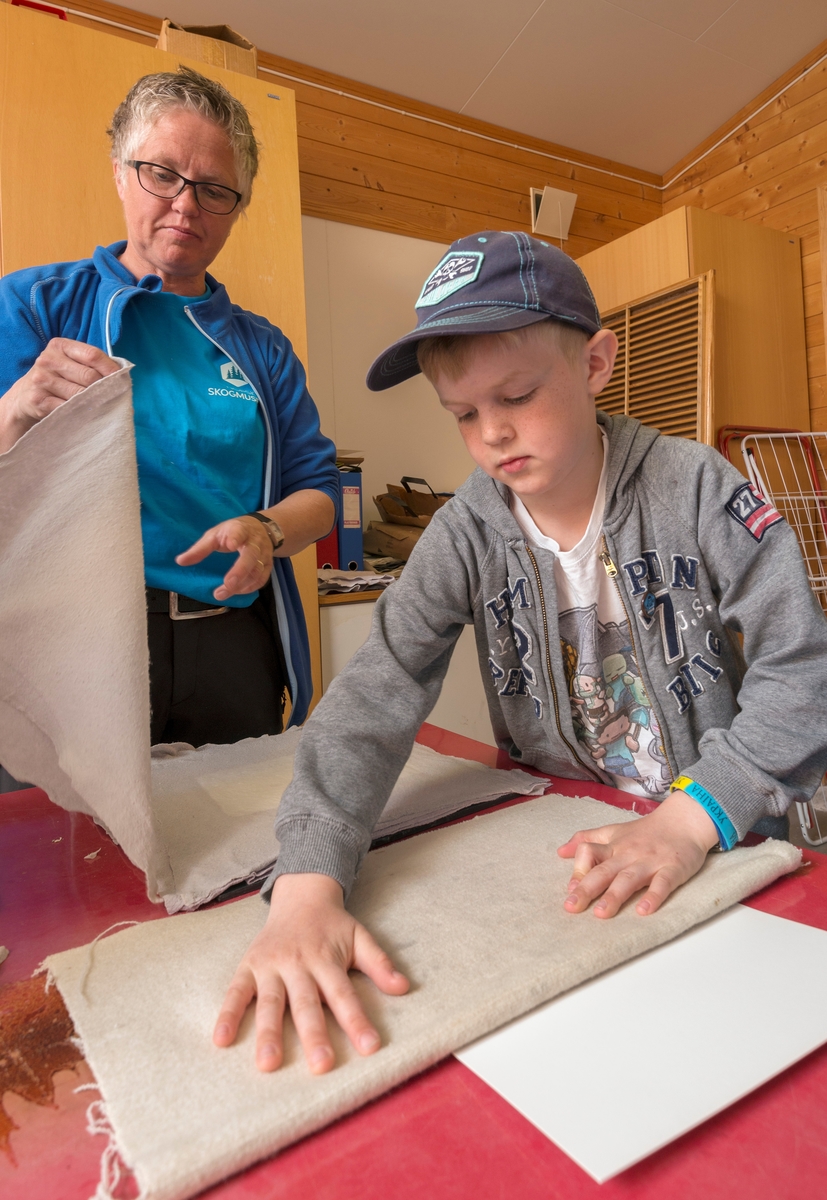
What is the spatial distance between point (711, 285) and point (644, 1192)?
9.75ft

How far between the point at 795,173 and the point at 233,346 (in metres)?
3.02

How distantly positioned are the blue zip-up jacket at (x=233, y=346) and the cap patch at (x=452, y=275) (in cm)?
45

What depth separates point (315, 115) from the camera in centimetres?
275

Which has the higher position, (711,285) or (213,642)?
(711,285)

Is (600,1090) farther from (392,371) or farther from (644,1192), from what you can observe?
(392,371)

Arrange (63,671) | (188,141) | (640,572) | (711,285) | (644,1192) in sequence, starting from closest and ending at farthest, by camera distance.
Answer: (644,1192), (63,671), (640,572), (188,141), (711,285)

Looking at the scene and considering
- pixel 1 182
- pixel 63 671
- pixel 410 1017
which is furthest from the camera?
pixel 1 182

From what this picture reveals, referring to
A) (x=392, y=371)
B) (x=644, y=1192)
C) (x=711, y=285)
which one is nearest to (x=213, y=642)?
(x=392, y=371)

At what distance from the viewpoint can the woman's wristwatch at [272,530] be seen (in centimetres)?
96

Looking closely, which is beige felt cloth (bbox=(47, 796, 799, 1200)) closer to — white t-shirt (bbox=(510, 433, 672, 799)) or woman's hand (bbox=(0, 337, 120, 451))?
white t-shirt (bbox=(510, 433, 672, 799))

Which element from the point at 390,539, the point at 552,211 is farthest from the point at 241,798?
the point at 552,211

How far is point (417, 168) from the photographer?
3045 mm

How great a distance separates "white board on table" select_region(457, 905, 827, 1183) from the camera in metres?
0.34

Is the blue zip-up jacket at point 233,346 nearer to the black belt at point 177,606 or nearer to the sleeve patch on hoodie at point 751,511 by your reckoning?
the black belt at point 177,606
